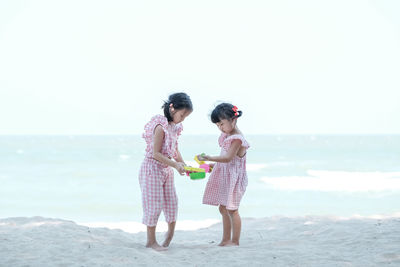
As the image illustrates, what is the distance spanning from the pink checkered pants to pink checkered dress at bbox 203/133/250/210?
410 millimetres

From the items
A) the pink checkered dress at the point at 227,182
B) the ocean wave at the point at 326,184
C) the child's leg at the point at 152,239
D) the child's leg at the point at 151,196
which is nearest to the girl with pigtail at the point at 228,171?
the pink checkered dress at the point at 227,182

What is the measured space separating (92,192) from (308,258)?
1154 cm

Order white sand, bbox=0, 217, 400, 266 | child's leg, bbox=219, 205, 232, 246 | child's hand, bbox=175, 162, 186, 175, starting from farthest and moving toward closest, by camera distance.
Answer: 1. child's leg, bbox=219, 205, 232, 246
2. child's hand, bbox=175, 162, 186, 175
3. white sand, bbox=0, 217, 400, 266

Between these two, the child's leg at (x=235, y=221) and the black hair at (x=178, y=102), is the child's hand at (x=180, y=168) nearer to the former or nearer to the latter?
the black hair at (x=178, y=102)

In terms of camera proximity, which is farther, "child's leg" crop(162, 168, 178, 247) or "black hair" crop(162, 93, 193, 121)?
"child's leg" crop(162, 168, 178, 247)

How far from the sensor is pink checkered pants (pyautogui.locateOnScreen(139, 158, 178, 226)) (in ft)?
13.1

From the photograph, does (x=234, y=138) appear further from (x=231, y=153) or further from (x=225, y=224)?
(x=225, y=224)

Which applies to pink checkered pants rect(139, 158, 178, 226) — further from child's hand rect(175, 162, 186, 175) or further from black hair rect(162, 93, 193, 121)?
black hair rect(162, 93, 193, 121)

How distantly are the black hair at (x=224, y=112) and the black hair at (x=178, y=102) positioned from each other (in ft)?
0.76

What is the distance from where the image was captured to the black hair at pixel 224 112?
4078mm

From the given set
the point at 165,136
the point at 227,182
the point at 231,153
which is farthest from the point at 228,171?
the point at 165,136

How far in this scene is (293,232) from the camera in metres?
5.23

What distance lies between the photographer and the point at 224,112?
4.08 metres

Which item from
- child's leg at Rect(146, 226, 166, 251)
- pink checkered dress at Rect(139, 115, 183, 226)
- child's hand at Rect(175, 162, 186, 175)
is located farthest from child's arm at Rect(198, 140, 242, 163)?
child's leg at Rect(146, 226, 166, 251)
